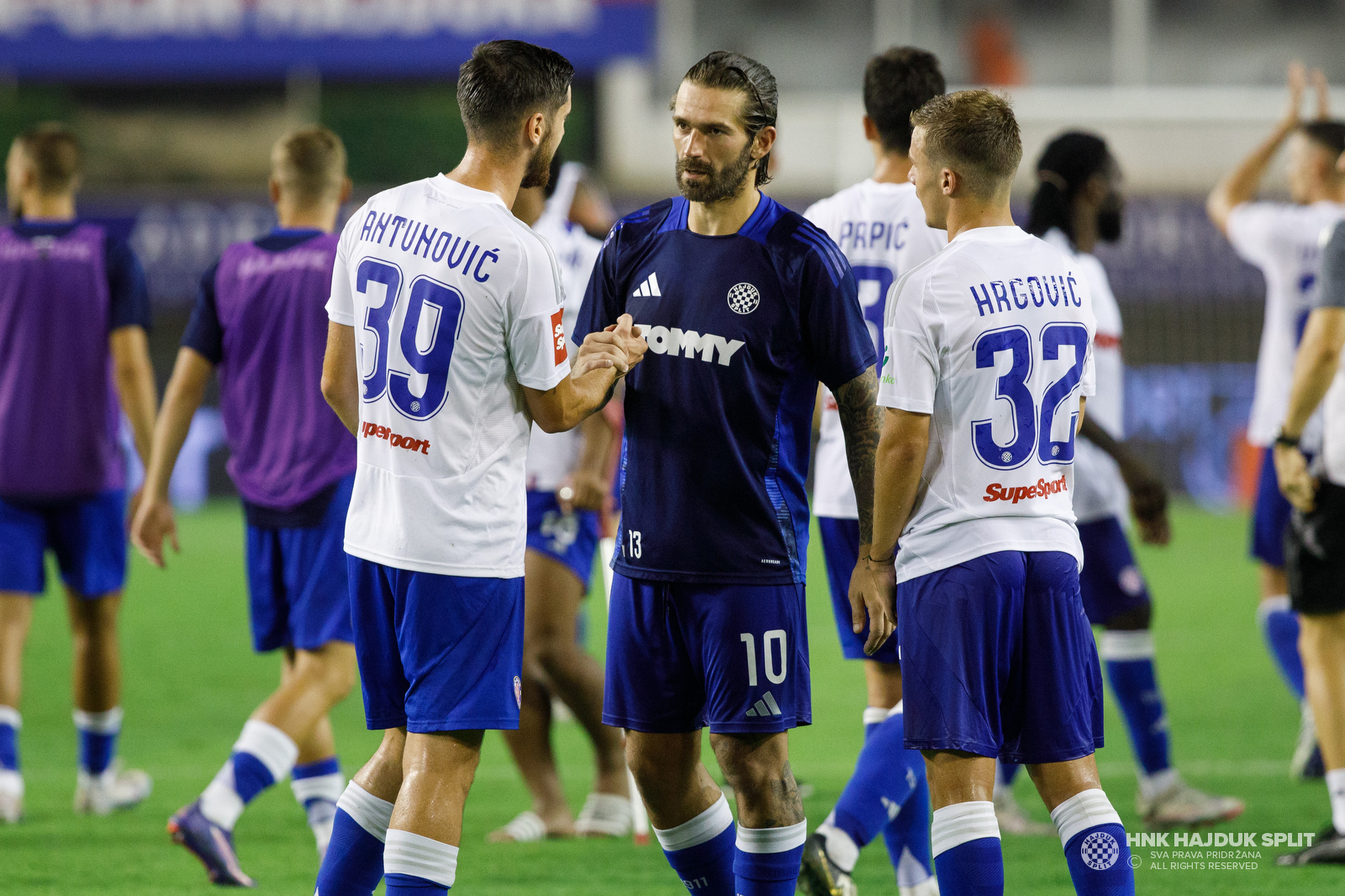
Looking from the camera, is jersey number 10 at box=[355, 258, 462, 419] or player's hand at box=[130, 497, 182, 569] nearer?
jersey number 10 at box=[355, 258, 462, 419]

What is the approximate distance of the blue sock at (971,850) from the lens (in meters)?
3.41

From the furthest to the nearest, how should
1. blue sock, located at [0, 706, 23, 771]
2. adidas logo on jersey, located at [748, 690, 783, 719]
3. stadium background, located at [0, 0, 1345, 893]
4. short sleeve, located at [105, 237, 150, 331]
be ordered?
1. stadium background, located at [0, 0, 1345, 893]
2. short sleeve, located at [105, 237, 150, 331]
3. blue sock, located at [0, 706, 23, 771]
4. adidas logo on jersey, located at [748, 690, 783, 719]

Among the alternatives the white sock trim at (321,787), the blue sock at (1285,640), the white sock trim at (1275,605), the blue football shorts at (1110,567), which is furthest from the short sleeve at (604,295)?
the white sock trim at (1275,605)

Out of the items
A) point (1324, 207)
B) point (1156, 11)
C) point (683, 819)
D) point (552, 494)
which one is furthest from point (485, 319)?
point (1156, 11)

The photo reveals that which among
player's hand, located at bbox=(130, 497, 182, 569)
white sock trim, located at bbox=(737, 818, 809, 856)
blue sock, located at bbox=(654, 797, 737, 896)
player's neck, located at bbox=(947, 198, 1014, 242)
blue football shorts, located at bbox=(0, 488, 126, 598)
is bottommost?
blue sock, located at bbox=(654, 797, 737, 896)

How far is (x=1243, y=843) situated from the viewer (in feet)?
16.6

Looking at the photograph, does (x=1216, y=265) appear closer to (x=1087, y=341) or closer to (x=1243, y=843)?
(x=1243, y=843)

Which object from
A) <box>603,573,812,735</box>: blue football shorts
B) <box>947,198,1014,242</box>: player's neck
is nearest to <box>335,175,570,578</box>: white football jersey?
<box>603,573,812,735</box>: blue football shorts

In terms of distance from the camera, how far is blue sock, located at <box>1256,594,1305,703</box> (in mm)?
6500

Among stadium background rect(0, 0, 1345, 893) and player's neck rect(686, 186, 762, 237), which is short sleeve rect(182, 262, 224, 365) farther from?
stadium background rect(0, 0, 1345, 893)

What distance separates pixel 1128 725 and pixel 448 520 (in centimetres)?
306

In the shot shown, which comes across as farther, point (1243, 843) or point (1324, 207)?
point (1324, 207)

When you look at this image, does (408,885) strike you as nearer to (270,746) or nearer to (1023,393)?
(270,746)

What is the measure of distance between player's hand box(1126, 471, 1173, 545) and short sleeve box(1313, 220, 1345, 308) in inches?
30.3
